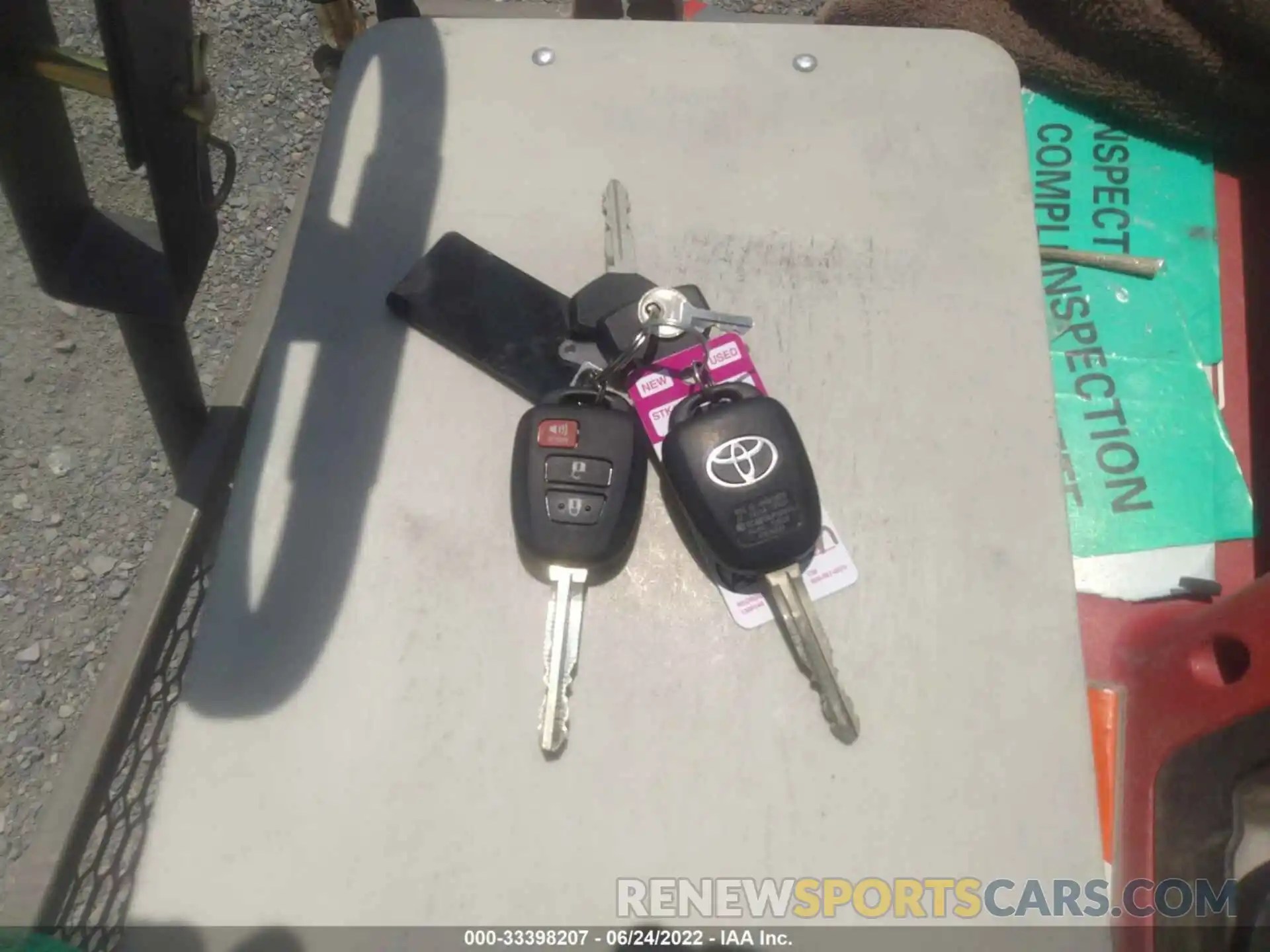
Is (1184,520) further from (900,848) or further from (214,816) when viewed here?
(214,816)

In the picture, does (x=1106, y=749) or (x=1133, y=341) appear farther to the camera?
(x=1133, y=341)

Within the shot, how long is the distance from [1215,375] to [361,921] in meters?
0.68

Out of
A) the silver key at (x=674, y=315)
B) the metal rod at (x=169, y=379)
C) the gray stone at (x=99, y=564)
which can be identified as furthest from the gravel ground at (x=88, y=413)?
the silver key at (x=674, y=315)

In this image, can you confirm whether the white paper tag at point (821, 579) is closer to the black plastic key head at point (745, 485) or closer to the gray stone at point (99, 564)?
the black plastic key head at point (745, 485)

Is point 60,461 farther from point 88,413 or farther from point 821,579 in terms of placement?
point 821,579

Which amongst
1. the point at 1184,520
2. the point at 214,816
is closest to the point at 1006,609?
the point at 1184,520

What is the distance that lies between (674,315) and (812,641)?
0.17 metres

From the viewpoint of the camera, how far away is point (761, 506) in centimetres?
46

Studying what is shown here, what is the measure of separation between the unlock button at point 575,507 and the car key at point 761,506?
0.04 m

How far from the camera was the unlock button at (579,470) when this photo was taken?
466 millimetres

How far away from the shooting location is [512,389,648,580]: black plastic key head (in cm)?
46

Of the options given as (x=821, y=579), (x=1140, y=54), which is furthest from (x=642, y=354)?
(x=1140, y=54)

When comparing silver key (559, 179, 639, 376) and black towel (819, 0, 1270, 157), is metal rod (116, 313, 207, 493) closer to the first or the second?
silver key (559, 179, 639, 376)

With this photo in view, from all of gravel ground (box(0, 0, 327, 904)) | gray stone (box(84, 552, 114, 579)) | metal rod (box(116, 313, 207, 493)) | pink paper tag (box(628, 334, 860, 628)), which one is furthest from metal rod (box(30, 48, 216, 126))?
gray stone (box(84, 552, 114, 579))
